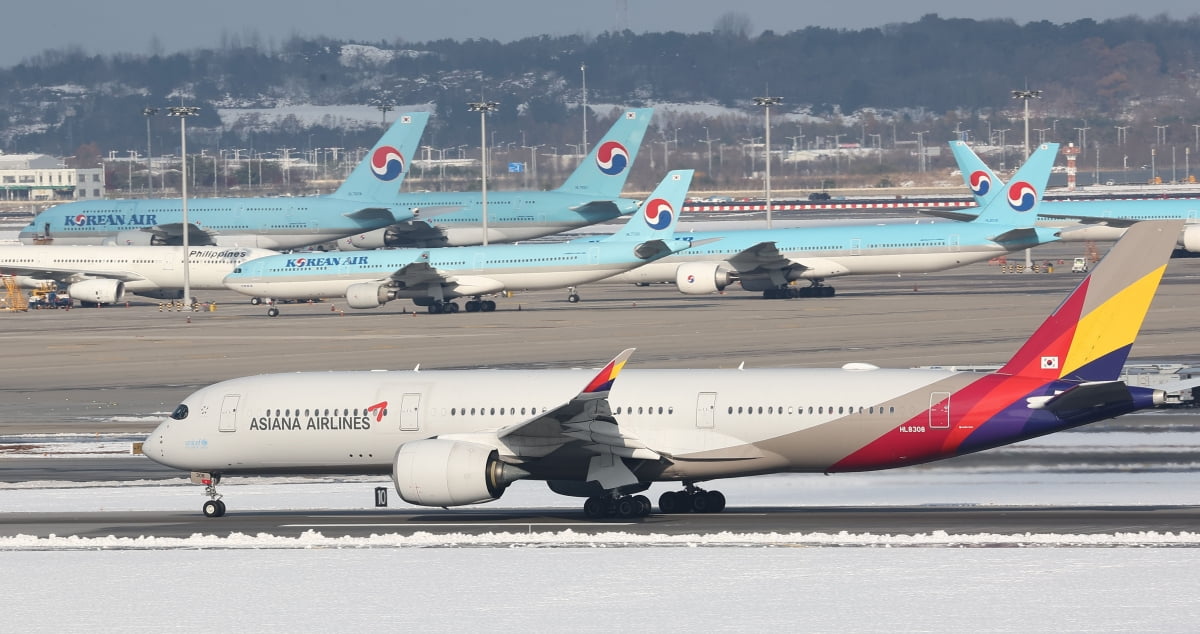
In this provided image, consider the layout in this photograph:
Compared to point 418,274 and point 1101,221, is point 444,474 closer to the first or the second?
point 418,274

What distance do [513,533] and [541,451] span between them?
145 cm

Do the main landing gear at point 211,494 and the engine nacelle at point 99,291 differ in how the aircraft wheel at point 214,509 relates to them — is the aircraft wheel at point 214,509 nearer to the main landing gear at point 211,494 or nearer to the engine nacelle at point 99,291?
the main landing gear at point 211,494

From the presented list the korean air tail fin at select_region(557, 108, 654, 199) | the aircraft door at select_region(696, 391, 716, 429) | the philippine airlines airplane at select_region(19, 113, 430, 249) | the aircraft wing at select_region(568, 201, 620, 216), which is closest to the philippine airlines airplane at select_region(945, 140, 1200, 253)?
the korean air tail fin at select_region(557, 108, 654, 199)

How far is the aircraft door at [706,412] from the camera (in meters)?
28.6

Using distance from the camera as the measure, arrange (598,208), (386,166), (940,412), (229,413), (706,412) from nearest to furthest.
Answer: (940,412), (706,412), (229,413), (598,208), (386,166)

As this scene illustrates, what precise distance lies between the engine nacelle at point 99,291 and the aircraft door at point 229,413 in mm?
60980

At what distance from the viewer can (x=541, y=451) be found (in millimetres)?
28469

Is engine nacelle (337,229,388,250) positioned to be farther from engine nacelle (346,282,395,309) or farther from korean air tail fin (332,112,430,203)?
engine nacelle (346,282,395,309)

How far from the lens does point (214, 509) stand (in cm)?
3033

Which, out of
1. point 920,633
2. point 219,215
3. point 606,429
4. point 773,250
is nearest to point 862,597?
point 920,633

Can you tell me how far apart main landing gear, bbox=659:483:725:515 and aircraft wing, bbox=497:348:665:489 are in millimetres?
1407

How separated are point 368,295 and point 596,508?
5150 cm

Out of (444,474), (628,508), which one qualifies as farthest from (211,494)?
(628,508)

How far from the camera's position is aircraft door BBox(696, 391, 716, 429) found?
28641 millimetres
